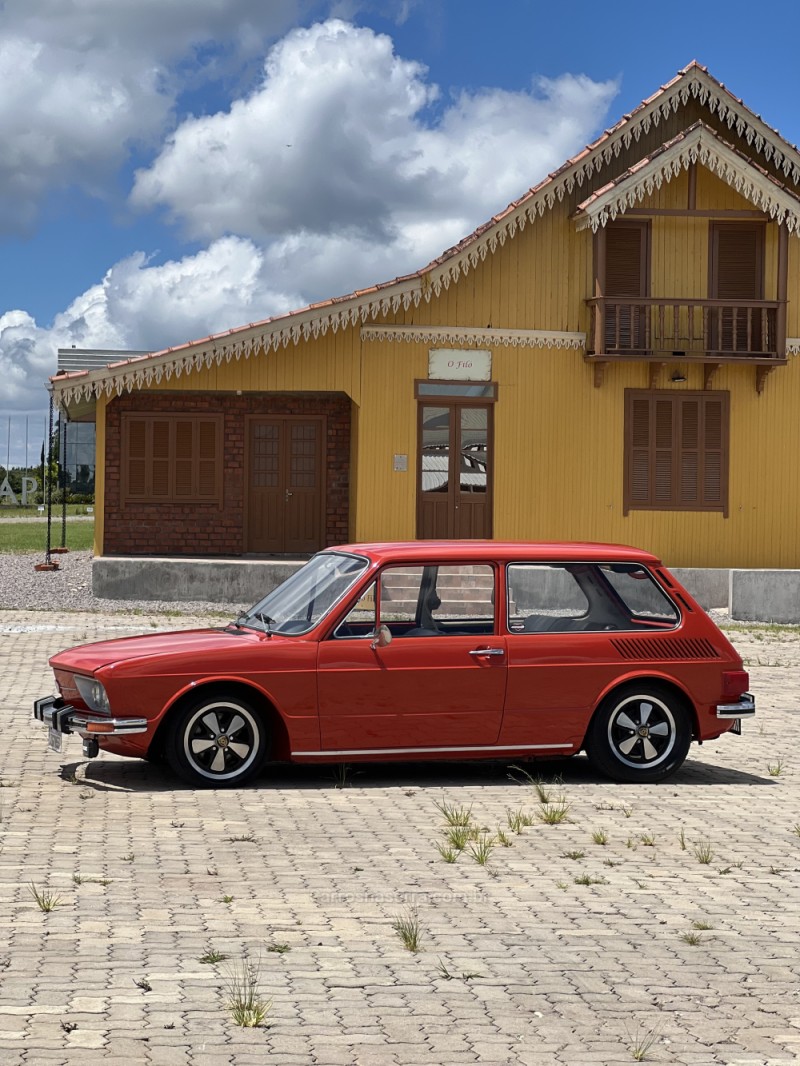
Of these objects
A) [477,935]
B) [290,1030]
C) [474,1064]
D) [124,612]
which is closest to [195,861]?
[477,935]

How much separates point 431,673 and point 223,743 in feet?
4.27

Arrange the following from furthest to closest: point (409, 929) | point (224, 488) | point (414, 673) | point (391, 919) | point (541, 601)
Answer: point (224, 488)
point (541, 601)
point (414, 673)
point (391, 919)
point (409, 929)

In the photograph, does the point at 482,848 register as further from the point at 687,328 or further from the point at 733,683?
the point at 687,328

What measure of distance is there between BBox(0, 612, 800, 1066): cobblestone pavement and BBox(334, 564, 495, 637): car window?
97cm

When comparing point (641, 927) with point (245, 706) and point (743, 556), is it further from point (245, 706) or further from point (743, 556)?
point (743, 556)

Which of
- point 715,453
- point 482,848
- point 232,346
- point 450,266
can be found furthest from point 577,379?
point 482,848

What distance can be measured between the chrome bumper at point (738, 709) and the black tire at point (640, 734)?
8.3 inches

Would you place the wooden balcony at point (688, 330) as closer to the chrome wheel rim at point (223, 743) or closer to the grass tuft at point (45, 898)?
the chrome wheel rim at point (223, 743)

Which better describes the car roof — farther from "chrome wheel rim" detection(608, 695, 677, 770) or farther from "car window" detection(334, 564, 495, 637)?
"chrome wheel rim" detection(608, 695, 677, 770)

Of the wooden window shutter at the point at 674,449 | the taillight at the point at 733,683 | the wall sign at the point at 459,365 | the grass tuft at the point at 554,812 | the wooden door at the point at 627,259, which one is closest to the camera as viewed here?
the grass tuft at the point at 554,812

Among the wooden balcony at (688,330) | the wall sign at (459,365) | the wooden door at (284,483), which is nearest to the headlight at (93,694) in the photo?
the wall sign at (459,365)

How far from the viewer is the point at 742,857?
768cm

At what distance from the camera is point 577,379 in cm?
2569

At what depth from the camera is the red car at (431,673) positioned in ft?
30.1
